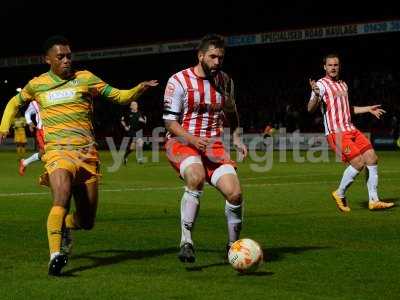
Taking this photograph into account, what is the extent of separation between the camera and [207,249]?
348 inches

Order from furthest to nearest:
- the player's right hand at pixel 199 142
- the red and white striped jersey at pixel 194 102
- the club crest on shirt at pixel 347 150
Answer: the club crest on shirt at pixel 347 150 → the red and white striped jersey at pixel 194 102 → the player's right hand at pixel 199 142

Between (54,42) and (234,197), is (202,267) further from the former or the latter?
(54,42)

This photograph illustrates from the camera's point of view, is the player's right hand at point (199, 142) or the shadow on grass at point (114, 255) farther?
the shadow on grass at point (114, 255)

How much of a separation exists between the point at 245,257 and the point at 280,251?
1.60 metres

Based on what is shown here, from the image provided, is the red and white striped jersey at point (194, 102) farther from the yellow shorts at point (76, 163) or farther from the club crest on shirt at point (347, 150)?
the club crest on shirt at point (347, 150)

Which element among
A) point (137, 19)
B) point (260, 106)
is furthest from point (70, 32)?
point (260, 106)

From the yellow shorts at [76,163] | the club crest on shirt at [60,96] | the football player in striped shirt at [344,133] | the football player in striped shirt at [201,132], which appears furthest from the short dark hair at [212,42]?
the football player in striped shirt at [344,133]

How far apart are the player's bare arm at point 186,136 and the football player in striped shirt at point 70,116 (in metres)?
0.46

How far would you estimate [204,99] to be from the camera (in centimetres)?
807

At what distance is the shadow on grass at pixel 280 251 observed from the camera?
8.25 metres

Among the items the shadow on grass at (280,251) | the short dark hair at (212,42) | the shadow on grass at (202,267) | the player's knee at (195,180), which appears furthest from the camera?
the shadow on grass at (280,251)

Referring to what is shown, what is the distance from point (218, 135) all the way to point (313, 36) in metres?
32.9

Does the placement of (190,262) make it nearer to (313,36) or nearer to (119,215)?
(119,215)

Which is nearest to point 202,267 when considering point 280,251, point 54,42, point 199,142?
point 199,142
